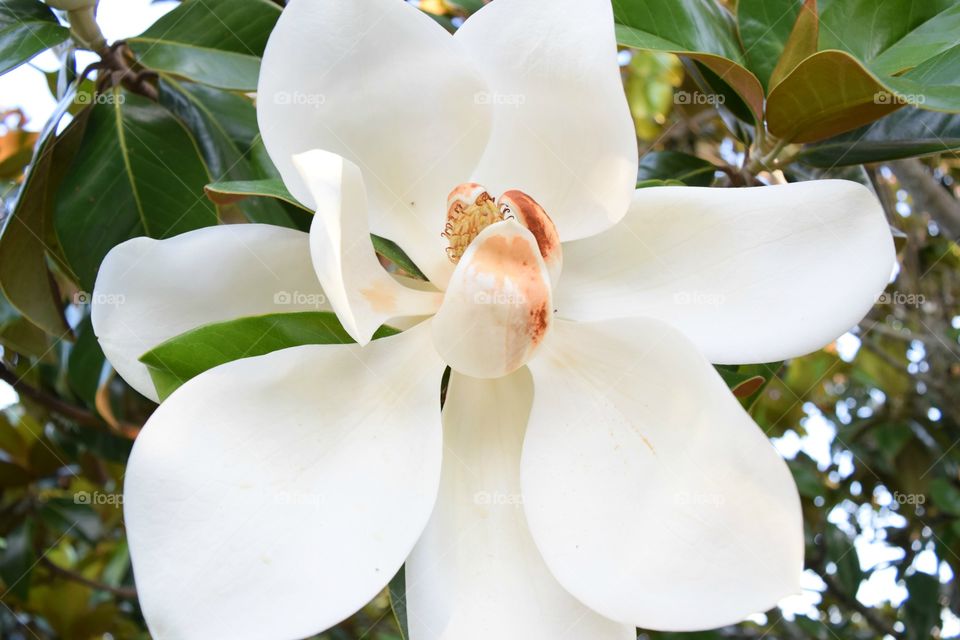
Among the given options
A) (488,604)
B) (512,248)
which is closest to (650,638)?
(488,604)

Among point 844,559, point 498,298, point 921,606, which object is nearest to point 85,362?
point 498,298

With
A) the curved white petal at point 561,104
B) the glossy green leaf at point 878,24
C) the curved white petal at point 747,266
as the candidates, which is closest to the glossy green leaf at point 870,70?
the glossy green leaf at point 878,24

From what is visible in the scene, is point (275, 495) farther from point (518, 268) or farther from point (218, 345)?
point (518, 268)

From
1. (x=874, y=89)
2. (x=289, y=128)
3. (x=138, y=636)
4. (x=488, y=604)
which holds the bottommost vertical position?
(x=138, y=636)

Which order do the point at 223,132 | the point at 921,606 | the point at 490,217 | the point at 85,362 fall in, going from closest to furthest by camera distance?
1. the point at 490,217
2. the point at 223,132
3. the point at 85,362
4. the point at 921,606

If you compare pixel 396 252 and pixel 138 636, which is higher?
pixel 396 252

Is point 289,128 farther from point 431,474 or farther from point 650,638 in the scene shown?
point 650,638
